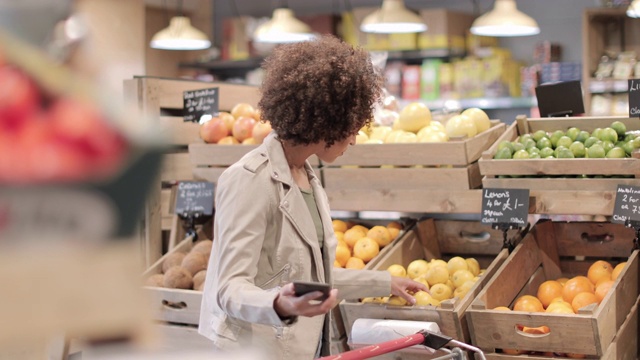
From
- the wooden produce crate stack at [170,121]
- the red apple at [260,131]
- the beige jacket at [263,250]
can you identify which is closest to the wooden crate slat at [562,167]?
the red apple at [260,131]

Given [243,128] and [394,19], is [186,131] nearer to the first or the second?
[243,128]

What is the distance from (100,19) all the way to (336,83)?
1.55m

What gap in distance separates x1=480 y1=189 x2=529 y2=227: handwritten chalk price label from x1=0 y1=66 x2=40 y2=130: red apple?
2.51 metres

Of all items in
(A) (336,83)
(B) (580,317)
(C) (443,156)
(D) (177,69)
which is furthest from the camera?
(D) (177,69)

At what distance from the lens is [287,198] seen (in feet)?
6.40

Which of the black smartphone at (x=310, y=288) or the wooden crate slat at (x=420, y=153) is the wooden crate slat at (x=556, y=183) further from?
the black smartphone at (x=310, y=288)

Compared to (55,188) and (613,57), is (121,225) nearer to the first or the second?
(55,188)

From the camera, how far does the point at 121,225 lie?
0.47 metres

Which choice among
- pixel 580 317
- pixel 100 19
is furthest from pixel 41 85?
pixel 580 317

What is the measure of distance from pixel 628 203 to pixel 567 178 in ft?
0.74

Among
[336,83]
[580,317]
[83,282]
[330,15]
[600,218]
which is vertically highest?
[330,15]

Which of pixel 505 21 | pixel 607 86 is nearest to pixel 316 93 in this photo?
pixel 505 21

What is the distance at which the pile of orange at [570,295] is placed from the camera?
260cm

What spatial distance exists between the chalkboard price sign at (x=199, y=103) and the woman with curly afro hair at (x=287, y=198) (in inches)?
61.2
